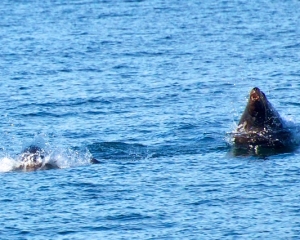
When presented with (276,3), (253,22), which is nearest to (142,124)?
(253,22)

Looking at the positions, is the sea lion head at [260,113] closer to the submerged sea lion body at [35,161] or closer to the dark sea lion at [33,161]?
the submerged sea lion body at [35,161]

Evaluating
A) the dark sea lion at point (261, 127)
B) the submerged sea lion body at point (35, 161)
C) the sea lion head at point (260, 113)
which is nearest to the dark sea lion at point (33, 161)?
A: the submerged sea lion body at point (35, 161)

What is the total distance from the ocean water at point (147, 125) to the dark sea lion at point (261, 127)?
0.65 metres

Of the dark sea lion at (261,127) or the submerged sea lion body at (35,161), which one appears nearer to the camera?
the submerged sea lion body at (35,161)

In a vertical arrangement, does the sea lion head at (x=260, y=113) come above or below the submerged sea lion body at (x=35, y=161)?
above

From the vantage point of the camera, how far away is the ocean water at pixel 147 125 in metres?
27.5

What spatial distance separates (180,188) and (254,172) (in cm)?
213

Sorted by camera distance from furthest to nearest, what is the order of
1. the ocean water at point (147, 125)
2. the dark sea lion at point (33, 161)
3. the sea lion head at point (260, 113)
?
the sea lion head at point (260, 113) < the dark sea lion at point (33, 161) < the ocean water at point (147, 125)

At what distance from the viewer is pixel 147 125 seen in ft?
123

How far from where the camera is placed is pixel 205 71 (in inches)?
1919

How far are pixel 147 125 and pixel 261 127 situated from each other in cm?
510

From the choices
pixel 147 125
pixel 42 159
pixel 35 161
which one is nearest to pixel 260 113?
pixel 147 125

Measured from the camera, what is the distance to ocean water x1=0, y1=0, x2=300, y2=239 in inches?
1083

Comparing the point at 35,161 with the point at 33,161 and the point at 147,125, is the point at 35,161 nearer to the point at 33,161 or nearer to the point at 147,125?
the point at 33,161
